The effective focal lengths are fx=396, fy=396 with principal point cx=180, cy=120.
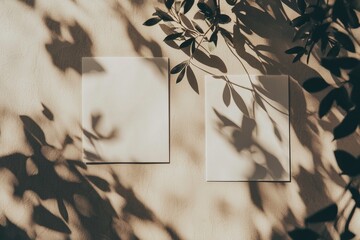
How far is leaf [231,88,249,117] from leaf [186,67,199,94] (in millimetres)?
211

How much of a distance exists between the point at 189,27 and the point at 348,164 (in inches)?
56.0

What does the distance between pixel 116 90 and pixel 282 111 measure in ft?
3.19

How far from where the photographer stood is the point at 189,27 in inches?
90.1

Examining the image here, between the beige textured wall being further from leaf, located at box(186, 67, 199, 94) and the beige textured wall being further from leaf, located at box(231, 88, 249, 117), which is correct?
leaf, located at box(231, 88, 249, 117)

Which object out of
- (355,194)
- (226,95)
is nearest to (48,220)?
(226,95)

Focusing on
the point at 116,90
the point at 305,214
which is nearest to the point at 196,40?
the point at 116,90

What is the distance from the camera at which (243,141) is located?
2.31 m

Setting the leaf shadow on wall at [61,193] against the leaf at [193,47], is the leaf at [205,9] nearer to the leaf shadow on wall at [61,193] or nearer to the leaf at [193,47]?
the leaf at [193,47]

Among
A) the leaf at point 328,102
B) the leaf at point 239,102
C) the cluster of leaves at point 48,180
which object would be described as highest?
the leaf at point 239,102

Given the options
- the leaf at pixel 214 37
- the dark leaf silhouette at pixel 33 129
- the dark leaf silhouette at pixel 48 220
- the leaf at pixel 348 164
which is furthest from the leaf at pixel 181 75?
the leaf at pixel 348 164

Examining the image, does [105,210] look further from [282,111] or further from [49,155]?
[282,111]

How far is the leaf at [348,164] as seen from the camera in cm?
109

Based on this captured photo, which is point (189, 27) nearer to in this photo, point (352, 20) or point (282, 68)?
point (282, 68)

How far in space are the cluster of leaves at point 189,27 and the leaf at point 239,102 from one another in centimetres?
22
